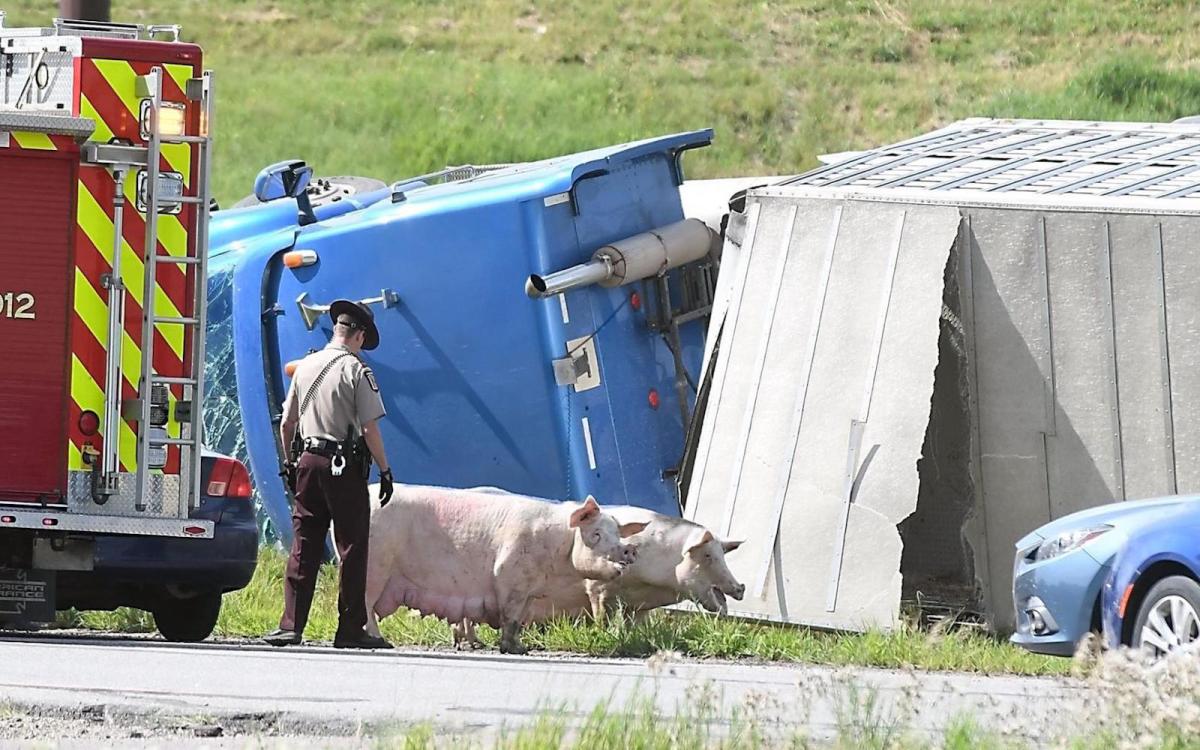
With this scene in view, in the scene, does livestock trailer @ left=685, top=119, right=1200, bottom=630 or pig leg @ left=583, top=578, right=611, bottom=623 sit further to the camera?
livestock trailer @ left=685, top=119, right=1200, bottom=630

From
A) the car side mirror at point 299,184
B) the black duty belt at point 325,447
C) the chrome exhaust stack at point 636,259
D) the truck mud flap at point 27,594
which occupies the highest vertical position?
the car side mirror at point 299,184

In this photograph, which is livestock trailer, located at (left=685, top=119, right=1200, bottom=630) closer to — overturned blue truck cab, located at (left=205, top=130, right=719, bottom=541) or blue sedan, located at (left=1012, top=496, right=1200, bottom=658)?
overturned blue truck cab, located at (left=205, top=130, right=719, bottom=541)

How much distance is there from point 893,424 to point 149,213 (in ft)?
12.9

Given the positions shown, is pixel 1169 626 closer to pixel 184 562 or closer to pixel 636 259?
pixel 184 562

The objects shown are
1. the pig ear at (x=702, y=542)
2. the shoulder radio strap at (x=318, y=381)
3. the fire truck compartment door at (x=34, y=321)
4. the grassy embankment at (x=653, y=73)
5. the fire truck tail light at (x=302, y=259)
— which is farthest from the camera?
the grassy embankment at (x=653, y=73)

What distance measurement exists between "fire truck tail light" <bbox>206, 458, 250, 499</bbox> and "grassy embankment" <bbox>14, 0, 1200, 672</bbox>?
2031 centimetres

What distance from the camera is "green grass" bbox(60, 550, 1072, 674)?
1025 cm

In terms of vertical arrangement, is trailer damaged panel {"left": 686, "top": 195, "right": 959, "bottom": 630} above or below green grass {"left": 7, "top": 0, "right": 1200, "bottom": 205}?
below

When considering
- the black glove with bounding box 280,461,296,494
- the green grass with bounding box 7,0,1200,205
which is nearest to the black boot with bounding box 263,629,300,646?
the black glove with bounding box 280,461,296,494

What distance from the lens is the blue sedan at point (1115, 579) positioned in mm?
8727

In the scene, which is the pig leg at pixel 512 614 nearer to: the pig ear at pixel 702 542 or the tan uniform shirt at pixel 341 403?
the pig ear at pixel 702 542

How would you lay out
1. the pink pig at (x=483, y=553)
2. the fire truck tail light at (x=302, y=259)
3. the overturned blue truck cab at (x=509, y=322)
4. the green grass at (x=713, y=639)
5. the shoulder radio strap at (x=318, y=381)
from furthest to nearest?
1. the fire truck tail light at (x=302, y=259)
2. the overturned blue truck cab at (x=509, y=322)
3. the pink pig at (x=483, y=553)
4. the shoulder radio strap at (x=318, y=381)
5. the green grass at (x=713, y=639)

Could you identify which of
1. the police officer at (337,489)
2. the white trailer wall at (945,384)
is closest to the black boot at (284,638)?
the police officer at (337,489)

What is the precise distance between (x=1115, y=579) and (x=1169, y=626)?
36 cm
